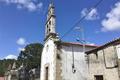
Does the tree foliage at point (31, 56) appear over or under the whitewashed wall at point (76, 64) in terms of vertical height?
over

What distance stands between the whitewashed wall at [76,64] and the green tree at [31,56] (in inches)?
1444

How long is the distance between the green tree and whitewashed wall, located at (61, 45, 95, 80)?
36.7 metres

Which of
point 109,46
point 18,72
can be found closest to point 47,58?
point 109,46

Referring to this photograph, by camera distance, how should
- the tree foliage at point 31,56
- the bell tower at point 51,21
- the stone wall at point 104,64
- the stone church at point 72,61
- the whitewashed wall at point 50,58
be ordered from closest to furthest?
the stone wall at point 104,64, the stone church at point 72,61, the whitewashed wall at point 50,58, the bell tower at point 51,21, the tree foliage at point 31,56

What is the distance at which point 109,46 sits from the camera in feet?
48.5

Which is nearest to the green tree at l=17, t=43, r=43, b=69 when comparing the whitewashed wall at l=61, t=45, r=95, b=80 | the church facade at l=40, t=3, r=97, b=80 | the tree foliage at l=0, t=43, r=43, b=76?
the tree foliage at l=0, t=43, r=43, b=76

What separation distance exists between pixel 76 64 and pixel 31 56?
38902 mm

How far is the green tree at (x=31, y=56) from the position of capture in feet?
177

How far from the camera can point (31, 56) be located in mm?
55312

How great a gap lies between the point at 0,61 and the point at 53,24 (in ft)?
204

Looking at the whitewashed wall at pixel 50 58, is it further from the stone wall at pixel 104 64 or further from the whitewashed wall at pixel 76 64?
the stone wall at pixel 104 64

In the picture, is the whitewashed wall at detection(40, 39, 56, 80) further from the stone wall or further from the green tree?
the green tree

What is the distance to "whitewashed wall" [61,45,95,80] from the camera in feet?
56.7

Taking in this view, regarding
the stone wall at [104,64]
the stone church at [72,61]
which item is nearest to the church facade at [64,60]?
the stone church at [72,61]
